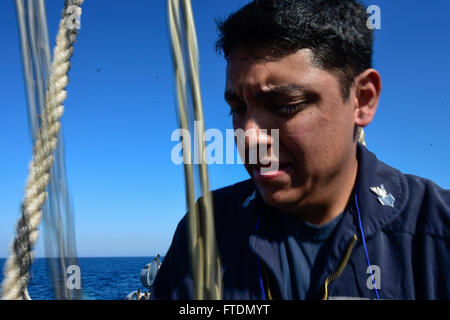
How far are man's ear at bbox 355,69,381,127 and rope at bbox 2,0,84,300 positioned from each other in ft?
3.67

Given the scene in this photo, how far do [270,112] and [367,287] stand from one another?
29.6 inches

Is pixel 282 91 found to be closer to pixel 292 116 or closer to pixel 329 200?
pixel 292 116

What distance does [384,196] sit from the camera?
4.67ft

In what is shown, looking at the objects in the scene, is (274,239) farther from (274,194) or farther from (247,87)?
(247,87)

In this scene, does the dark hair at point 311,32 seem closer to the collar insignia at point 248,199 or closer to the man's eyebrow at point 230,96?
the man's eyebrow at point 230,96

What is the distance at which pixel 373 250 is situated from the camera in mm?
1312

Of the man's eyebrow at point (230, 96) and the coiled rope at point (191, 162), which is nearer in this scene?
the coiled rope at point (191, 162)

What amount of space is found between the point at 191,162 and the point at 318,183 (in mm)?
942

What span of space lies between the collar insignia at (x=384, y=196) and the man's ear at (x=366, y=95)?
28 centimetres

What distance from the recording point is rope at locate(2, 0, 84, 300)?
60cm

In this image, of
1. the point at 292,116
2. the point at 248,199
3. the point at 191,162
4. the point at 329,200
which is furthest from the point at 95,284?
the point at 191,162

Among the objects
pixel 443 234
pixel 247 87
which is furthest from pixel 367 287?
pixel 247 87

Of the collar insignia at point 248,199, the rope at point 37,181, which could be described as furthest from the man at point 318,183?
the rope at point 37,181

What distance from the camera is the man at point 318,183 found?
3.90 feet
